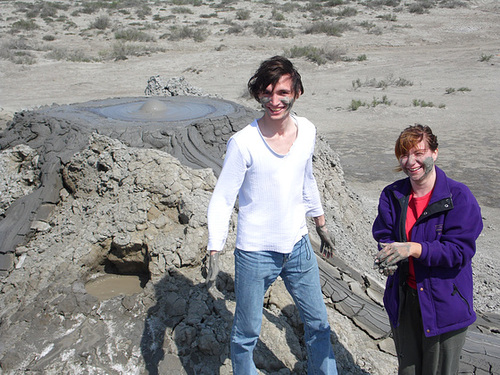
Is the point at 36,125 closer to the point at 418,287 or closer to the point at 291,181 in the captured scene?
the point at 291,181

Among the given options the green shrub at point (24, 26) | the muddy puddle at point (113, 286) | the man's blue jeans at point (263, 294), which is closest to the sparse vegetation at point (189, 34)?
the green shrub at point (24, 26)

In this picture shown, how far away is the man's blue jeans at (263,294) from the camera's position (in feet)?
5.80

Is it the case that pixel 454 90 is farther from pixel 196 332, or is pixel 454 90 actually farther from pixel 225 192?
pixel 225 192

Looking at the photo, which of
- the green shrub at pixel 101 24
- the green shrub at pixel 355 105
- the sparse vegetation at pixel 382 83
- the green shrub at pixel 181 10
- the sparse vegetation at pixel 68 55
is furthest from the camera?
the green shrub at pixel 181 10

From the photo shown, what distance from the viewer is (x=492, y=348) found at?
253 cm

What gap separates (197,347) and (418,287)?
3.67ft

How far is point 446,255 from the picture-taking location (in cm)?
160

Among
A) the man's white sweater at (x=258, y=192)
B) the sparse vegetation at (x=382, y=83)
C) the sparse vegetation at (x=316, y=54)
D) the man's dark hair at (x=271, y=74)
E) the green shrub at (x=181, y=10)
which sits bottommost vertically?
the sparse vegetation at (x=382, y=83)

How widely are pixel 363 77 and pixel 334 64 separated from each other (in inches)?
74.3

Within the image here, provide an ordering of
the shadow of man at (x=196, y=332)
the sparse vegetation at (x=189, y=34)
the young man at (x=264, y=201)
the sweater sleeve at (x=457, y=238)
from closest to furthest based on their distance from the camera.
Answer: the sweater sleeve at (x=457, y=238) < the young man at (x=264, y=201) < the shadow of man at (x=196, y=332) < the sparse vegetation at (x=189, y=34)

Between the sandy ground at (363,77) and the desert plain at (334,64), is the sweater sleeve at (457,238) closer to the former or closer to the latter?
the desert plain at (334,64)

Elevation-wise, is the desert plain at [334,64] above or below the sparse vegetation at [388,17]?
below

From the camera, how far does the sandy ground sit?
283 inches

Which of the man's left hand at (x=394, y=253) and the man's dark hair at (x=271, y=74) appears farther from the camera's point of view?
the man's dark hair at (x=271, y=74)
